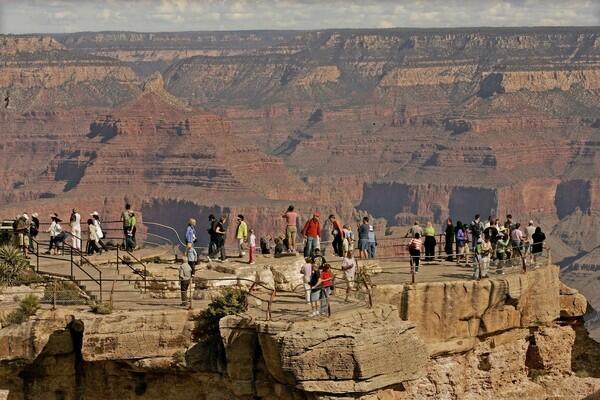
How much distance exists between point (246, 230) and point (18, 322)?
7963 mm

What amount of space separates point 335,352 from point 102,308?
465 cm

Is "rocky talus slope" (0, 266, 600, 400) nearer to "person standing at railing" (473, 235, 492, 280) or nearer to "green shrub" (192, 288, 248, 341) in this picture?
"green shrub" (192, 288, 248, 341)

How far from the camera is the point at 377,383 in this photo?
88.9 feet

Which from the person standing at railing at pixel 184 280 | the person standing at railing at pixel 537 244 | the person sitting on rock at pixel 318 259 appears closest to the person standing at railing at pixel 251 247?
the person sitting on rock at pixel 318 259

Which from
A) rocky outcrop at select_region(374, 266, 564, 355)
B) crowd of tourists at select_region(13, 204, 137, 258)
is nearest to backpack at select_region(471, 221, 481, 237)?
rocky outcrop at select_region(374, 266, 564, 355)

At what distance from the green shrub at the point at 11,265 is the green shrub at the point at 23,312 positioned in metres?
2.37

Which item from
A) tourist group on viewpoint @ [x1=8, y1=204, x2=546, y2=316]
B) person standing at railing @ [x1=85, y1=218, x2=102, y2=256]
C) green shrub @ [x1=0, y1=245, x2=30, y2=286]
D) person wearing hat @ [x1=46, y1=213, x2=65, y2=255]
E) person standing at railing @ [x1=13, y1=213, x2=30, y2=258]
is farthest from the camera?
person wearing hat @ [x1=46, y1=213, x2=65, y2=255]

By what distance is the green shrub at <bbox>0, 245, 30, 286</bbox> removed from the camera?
1264 inches

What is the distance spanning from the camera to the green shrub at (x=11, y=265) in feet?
105

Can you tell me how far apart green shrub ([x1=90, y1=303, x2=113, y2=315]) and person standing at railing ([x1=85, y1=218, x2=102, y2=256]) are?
647cm

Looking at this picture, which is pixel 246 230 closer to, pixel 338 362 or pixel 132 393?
pixel 132 393

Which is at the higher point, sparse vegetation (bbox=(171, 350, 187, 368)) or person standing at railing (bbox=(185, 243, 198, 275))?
person standing at railing (bbox=(185, 243, 198, 275))

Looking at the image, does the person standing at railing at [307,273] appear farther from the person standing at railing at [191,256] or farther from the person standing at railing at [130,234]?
the person standing at railing at [130,234]

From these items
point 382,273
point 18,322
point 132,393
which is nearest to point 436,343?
point 382,273
